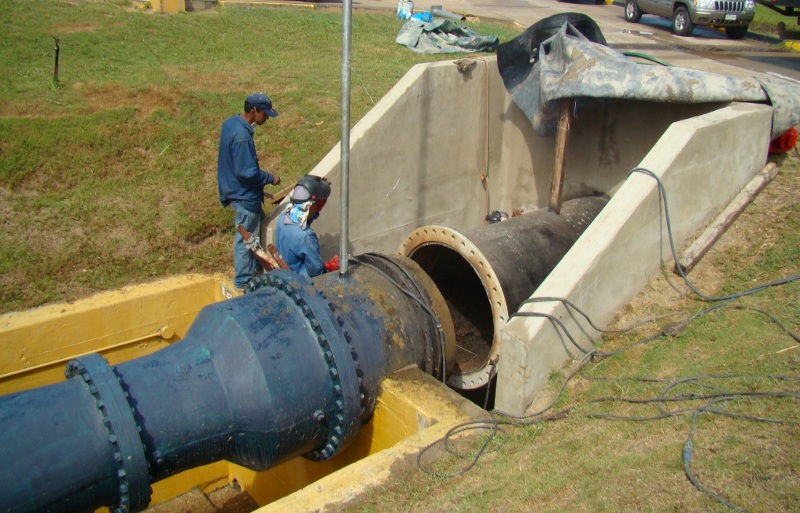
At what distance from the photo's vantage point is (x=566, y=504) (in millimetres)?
3768

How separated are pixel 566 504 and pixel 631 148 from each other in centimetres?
475

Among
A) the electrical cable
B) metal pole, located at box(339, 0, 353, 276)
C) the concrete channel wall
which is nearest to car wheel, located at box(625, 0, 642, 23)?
the electrical cable

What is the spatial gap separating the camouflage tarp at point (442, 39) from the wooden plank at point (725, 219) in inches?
267

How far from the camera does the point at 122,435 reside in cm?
394

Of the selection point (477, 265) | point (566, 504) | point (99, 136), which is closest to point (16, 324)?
point (99, 136)

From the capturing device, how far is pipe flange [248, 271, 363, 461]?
15.2 ft

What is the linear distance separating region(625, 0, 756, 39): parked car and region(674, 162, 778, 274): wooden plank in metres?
11.6

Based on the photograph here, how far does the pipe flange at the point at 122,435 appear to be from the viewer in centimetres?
394

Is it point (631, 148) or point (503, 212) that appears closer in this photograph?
point (631, 148)

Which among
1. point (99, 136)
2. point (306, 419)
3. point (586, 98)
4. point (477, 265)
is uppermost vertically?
point (586, 98)

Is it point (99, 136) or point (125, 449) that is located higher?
point (99, 136)

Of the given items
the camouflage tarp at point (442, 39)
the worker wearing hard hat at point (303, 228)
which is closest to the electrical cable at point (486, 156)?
the worker wearing hard hat at point (303, 228)

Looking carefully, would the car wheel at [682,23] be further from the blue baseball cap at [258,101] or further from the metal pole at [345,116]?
the metal pole at [345,116]

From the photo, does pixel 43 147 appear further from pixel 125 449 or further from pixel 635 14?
pixel 635 14
